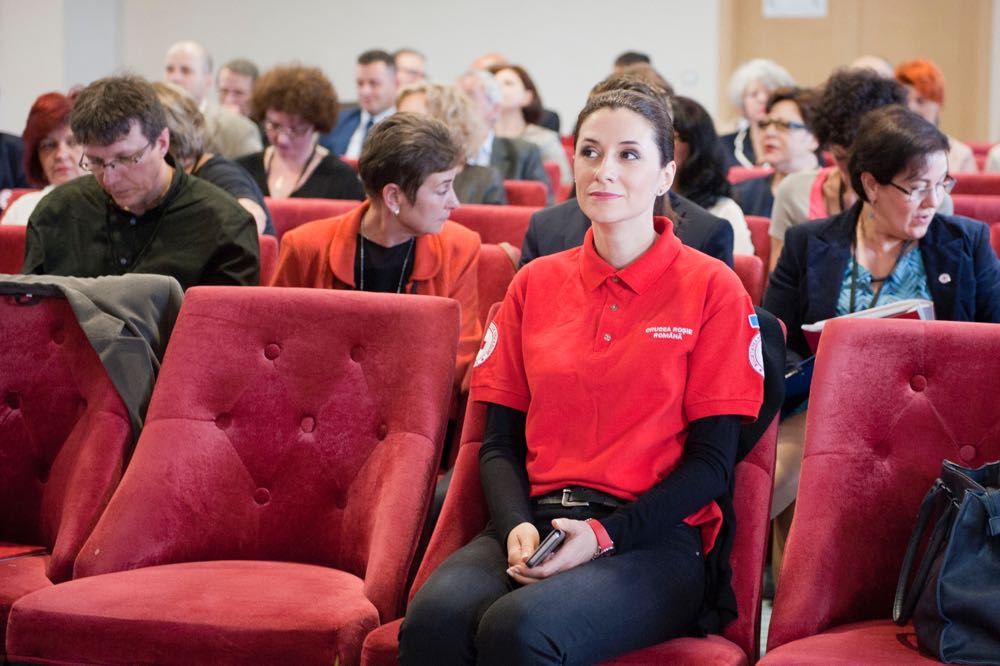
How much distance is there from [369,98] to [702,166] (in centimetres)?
381

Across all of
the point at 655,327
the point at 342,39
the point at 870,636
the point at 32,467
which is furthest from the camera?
the point at 342,39

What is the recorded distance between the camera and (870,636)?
2062 mm

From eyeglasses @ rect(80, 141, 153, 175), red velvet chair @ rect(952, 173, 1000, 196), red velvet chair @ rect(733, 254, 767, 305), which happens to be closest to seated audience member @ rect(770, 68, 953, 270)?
red velvet chair @ rect(952, 173, 1000, 196)

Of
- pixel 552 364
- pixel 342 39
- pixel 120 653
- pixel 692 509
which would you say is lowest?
pixel 120 653

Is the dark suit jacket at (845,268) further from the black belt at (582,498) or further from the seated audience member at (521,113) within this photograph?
the seated audience member at (521,113)

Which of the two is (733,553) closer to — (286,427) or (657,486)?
(657,486)

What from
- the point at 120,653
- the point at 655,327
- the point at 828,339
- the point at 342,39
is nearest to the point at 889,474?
the point at 828,339

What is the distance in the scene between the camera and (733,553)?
2203 millimetres


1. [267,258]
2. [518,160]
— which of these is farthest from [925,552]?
[518,160]

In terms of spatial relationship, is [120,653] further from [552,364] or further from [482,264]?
[482,264]

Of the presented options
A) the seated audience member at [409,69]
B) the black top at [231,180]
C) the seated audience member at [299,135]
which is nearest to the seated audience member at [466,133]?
the seated audience member at [299,135]

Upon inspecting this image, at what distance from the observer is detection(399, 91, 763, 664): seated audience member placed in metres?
1.97

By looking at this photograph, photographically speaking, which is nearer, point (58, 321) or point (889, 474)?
point (889, 474)

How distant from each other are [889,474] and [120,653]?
4.34 feet
